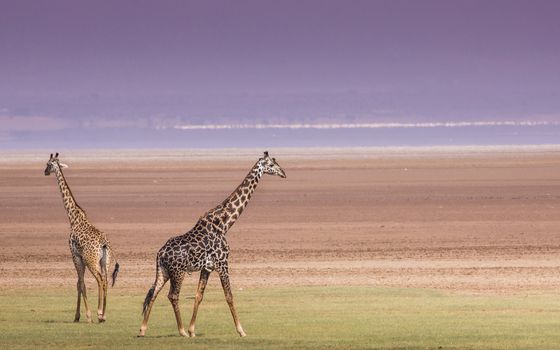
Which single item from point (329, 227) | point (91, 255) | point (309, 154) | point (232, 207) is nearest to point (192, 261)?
point (232, 207)

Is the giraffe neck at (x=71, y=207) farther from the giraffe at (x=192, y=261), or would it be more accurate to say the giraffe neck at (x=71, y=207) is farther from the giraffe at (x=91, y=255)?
the giraffe at (x=192, y=261)

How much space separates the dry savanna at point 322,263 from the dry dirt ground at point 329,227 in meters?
0.05

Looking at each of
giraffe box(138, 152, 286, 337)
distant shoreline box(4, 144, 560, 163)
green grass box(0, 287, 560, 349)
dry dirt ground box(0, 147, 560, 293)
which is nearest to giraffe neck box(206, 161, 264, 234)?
giraffe box(138, 152, 286, 337)

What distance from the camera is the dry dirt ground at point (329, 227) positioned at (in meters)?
22.6

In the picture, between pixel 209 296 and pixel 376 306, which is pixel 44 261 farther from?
pixel 376 306

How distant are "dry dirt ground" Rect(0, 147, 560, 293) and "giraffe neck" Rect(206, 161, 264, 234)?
19.5 feet

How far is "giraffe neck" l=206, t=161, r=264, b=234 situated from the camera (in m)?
14.5

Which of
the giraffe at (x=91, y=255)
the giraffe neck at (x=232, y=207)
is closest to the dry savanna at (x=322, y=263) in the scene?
the giraffe at (x=91, y=255)

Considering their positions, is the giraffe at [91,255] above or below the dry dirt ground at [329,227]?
above

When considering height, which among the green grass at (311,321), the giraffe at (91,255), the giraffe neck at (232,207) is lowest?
the green grass at (311,321)

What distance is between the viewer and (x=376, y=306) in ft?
57.2

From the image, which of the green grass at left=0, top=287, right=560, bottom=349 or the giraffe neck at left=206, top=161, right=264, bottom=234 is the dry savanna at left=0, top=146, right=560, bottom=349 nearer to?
the green grass at left=0, top=287, right=560, bottom=349

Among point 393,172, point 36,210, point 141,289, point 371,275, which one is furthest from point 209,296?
point 393,172

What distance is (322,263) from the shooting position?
→ 2447 cm
